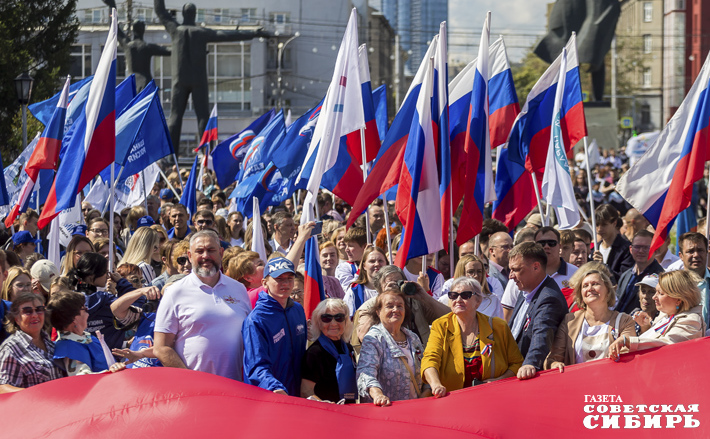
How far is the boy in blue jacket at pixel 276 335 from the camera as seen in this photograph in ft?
18.0

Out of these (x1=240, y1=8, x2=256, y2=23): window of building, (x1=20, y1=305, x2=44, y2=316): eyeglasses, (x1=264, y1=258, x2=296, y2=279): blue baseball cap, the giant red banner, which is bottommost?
the giant red banner

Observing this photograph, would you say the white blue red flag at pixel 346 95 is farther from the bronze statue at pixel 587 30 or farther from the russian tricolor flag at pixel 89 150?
the bronze statue at pixel 587 30

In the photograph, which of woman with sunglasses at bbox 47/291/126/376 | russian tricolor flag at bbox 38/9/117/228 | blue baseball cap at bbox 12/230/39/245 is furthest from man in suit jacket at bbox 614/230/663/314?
blue baseball cap at bbox 12/230/39/245

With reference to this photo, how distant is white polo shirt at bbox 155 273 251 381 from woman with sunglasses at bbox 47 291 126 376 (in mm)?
413

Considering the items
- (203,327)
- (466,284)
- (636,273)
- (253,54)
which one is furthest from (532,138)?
(253,54)

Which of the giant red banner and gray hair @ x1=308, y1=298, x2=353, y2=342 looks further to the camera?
gray hair @ x1=308, y1=298, x2=353, y2=342

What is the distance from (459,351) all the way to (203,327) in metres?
1.48

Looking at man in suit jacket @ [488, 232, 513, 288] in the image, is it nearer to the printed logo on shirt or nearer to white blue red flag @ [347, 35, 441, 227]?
white blue red flag @ [347, 35, 441, 227]

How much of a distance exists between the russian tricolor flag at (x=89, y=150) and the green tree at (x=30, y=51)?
16.5 meters

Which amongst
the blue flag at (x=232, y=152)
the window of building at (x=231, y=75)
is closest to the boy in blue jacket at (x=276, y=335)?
the blue flag at (x=232, y=152)

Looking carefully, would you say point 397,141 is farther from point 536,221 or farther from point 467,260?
point 536,221

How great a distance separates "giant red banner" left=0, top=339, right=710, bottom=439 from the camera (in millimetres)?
4898

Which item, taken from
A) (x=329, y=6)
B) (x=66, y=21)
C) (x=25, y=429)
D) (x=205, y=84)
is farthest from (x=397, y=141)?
(x=329, y=6)

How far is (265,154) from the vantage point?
13.2m
